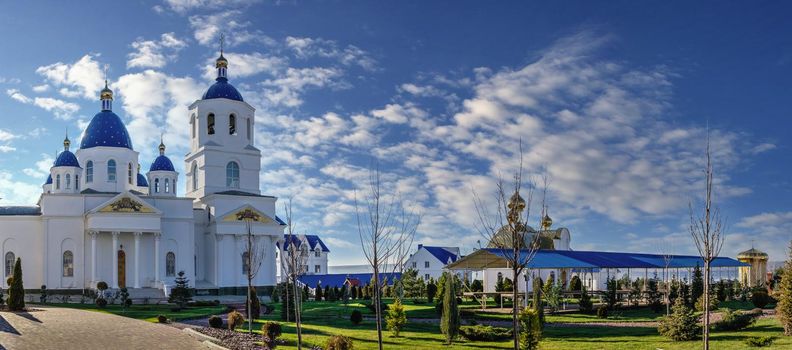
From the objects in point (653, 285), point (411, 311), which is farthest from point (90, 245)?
point (653, 285)

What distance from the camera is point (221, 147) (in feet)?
177

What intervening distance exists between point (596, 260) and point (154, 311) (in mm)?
26049

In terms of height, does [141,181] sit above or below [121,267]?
above

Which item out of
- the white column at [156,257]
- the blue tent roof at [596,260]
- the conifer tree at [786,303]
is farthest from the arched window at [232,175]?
the conifer tree at [786,303]

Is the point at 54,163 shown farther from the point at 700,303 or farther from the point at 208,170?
the point at 700,303

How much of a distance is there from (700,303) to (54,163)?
138ft

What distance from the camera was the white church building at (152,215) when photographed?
46781 mm

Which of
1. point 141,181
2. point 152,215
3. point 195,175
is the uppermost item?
point 195,175

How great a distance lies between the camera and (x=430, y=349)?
21391 mm

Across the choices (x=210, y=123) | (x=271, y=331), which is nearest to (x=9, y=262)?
(x=210, y=123)

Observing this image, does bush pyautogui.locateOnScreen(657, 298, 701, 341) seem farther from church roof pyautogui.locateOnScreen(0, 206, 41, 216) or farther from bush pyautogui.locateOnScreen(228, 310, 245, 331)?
church roof pyautogui.locateOnScreen(0, 206, 41, 216)

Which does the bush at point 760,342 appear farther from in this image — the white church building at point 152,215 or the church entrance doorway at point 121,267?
the church entrance doorway at point 121,267

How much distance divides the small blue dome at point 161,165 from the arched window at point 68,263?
10.8 meters

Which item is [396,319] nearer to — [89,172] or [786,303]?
[786,303]
